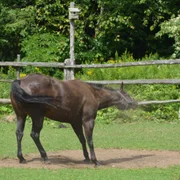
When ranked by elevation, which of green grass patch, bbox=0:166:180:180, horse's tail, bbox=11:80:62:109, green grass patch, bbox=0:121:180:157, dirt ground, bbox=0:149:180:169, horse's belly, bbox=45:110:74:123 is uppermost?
horse's tail, bbox=11:80:62:109

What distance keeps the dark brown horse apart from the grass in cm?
84

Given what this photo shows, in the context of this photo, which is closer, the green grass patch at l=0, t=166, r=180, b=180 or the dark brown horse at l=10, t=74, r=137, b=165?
the green grass patch at l=0, t=166, r=180, b=180

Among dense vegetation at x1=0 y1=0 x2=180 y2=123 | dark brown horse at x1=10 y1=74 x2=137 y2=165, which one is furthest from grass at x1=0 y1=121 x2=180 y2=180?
dense vegetation at x1=0 y1=0 x2=180 y2=123

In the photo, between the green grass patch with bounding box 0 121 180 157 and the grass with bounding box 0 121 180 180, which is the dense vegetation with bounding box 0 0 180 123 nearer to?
the green grass patch with bounding box 0 121 180 157

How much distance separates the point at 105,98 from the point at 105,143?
1996mm

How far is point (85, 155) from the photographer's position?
9969mm

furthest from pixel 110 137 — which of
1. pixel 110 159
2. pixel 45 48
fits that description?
pixel 45 48

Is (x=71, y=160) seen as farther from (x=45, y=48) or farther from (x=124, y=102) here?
(x=45, y=48)

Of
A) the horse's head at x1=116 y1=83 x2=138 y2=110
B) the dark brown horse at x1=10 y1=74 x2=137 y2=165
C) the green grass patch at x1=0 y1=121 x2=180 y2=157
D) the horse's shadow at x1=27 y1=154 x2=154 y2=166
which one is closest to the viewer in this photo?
the dark brown horse at x1=10 y1=74 x2=137 y2=165

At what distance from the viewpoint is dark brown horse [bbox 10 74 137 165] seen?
919 cm

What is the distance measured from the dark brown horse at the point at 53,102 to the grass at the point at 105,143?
0.84 metres

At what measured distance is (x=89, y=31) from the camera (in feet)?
70.2

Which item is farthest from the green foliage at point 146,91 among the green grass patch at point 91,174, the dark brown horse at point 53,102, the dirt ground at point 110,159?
the green grass patch at point 91,174

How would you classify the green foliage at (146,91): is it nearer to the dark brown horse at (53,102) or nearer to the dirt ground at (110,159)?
the dirt ground at (110,159)
